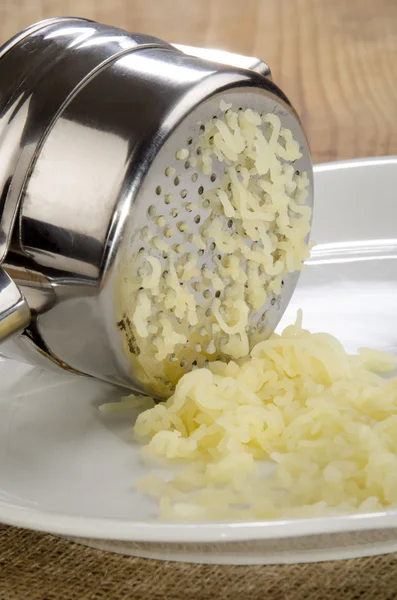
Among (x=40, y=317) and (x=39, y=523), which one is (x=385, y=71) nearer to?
(x=40, y=317)

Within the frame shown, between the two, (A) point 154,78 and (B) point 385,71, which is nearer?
(A) point 154,78

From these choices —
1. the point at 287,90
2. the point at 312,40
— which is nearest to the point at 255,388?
the point at 287,90

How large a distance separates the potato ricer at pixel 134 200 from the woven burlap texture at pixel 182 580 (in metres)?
0.24

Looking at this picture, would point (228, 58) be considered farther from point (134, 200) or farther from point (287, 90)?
point (287, 90)

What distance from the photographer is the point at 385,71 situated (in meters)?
2.31

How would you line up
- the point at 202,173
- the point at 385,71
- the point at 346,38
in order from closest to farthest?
the point at 202,173 < the point at 385,71 < the point at 346,38

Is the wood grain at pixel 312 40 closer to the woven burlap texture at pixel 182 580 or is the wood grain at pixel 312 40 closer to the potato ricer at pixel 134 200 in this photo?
the potato ricer at pixel 134 200

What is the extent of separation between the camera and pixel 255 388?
112 cm

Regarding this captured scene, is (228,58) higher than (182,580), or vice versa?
(228,58)

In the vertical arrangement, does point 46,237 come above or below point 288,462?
above

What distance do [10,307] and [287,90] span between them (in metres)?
1.41

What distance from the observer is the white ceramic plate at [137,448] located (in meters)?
0.82

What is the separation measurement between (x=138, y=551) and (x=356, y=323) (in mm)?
574

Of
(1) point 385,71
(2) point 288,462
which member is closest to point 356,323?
(2) point 288,462
